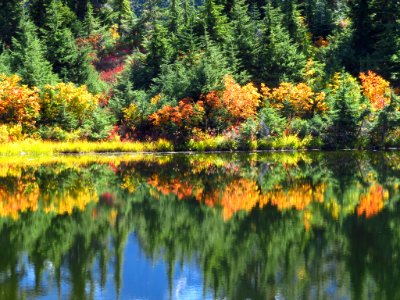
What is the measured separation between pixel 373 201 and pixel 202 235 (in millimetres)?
6661

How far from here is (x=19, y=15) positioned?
178ft

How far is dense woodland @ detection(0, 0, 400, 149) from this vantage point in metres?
38.6

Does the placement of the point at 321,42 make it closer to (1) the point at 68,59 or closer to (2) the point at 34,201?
(1) the point at 68,59

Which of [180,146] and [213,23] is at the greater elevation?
[213,23]

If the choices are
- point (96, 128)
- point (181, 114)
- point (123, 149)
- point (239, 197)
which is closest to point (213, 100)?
point (181, 114)

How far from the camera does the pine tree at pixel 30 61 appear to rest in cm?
4078

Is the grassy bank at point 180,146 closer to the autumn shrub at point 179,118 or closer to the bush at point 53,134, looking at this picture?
the bush at point 53,134

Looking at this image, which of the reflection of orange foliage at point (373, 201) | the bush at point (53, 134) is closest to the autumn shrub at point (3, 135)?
the bush at point (53, 134)

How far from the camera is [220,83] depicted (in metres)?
40.0

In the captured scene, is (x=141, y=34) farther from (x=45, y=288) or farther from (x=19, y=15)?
(x=45, y=288)

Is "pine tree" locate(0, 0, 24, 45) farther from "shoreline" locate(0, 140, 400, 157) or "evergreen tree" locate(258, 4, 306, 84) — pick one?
"evergreen tree" locate(258, 4, 306, 84)

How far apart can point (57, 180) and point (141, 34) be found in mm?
40251

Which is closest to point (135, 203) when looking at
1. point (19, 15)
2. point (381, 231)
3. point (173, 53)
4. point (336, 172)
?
point (381, 231)

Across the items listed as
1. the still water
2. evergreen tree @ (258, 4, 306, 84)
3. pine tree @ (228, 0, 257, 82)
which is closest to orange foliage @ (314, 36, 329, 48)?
evergreen tree @ (258, 4, 306, 84)
